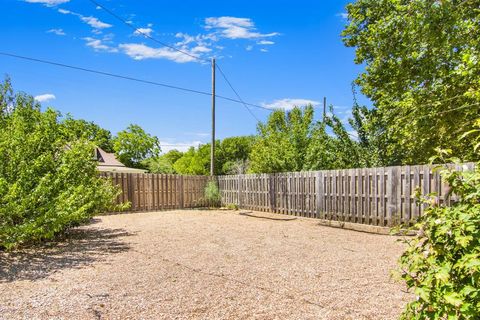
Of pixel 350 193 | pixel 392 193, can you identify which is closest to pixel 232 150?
pixel 350 193

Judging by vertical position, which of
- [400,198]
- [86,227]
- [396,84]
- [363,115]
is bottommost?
[86,227]

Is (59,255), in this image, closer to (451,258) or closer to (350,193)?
(451,258)

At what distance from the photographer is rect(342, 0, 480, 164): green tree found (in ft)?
19.6

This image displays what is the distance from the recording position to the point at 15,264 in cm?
548

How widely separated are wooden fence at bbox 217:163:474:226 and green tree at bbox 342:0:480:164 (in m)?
1.40

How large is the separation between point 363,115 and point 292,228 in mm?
4797

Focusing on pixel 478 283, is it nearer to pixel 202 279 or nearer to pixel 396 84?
pixel 202 279

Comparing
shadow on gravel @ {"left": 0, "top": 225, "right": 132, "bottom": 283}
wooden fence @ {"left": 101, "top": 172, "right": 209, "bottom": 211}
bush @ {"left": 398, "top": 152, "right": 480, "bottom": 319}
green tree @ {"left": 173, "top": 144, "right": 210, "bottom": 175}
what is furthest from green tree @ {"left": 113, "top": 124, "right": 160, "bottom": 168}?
bush @ {"left": 398, "top": 152, "right": 480, "bottom": 319}

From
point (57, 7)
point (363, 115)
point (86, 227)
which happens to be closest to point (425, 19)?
point (363, 115)

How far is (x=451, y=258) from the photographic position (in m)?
1.83

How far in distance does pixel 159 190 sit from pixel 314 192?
22.9ft

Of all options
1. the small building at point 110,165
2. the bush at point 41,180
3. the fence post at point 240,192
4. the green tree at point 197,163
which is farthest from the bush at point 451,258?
the green tree at point 197,163

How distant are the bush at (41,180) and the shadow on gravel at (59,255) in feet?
0.85

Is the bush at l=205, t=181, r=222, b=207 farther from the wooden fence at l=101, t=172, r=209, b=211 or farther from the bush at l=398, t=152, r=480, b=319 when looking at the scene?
the bush at l=398, t=152, r=480, b=319
